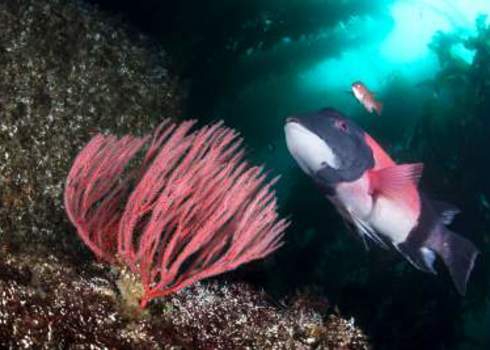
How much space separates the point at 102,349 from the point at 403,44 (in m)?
30.9

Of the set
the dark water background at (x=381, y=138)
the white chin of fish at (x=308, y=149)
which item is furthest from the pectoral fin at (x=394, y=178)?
the dark water background at (x=381, y=138)

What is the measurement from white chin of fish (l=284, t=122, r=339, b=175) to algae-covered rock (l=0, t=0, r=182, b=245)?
2359 millimetres

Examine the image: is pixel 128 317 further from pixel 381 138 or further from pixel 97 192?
pixel 381 138

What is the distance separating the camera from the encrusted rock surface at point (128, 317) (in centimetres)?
230

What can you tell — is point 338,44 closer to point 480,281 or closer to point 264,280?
point 480,281

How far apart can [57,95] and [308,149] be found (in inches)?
112

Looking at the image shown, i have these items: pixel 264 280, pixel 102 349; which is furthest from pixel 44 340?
pixel 264 280

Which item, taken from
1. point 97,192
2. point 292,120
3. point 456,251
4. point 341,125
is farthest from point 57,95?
point 456,251

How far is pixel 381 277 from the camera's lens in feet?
29.1

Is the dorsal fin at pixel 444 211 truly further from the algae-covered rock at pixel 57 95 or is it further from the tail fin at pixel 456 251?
the algae-covered rock at pixel 57 95

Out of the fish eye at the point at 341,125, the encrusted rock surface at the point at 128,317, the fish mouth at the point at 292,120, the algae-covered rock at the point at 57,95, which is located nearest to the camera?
the encrusted rock surface at the point at 128,317

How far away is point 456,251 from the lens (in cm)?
308

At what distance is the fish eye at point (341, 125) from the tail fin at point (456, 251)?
0.96 m

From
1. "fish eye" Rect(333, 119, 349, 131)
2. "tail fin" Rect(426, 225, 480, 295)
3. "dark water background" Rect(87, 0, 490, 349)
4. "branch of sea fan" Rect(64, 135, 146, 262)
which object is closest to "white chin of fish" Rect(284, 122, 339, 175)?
"fish eye" Rect(333, 119, 349, 131)
